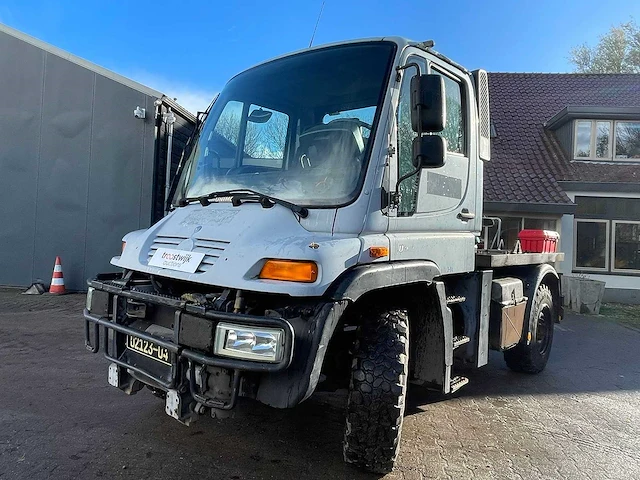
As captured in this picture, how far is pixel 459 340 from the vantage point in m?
3.61

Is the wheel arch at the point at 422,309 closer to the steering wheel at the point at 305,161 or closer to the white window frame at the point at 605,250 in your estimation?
the steering wheel at the point at 305,161

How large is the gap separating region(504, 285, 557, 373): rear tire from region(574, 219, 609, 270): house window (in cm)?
872

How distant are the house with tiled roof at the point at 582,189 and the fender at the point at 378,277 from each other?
998 cm

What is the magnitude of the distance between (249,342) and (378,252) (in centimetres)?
93

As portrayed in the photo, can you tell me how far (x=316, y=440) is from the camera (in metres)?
3.47

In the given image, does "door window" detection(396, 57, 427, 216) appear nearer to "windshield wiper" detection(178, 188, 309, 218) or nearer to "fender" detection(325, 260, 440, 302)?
"fender" detection(325, 260, 440, 302)

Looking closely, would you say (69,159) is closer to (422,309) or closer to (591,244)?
(422,309)

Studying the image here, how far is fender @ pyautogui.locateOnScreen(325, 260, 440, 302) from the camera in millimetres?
2492

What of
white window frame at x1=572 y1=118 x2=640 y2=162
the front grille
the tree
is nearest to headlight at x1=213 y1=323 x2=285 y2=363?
the front grille

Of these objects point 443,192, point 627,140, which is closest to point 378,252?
point 443,192

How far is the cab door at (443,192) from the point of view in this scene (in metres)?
3.06

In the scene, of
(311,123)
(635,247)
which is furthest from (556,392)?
(635,247)

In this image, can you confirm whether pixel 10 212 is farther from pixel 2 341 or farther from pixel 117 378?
pixel 117 378

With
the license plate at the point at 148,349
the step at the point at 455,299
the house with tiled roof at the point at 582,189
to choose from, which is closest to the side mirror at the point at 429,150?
the step at the point at 455,299
